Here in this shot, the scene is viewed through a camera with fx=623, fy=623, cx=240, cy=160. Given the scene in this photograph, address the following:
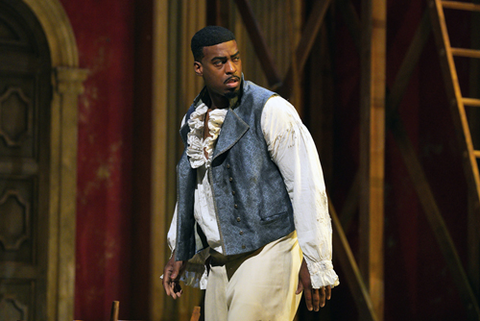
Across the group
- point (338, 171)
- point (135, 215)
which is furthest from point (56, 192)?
point (338, 171)

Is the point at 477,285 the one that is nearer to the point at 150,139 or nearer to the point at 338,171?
the point at 338,171

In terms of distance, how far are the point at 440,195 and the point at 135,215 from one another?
2228 mm

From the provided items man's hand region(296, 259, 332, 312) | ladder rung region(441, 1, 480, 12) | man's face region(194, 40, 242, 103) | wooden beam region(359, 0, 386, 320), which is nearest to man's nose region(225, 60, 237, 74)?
man's face region(194, 40, 242, 103)

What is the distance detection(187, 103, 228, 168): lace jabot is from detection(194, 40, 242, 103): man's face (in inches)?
3.3

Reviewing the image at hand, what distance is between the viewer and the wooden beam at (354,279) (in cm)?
355

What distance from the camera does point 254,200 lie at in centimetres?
194

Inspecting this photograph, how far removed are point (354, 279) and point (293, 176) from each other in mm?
2005

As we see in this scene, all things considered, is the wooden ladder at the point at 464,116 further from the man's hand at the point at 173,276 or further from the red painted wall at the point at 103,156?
the red painted wall at the point at 103,156

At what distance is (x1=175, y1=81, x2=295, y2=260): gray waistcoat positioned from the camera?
1933 millimetres

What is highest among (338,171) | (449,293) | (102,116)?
(102,116)

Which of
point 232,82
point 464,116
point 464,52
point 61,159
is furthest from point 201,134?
point 61,159

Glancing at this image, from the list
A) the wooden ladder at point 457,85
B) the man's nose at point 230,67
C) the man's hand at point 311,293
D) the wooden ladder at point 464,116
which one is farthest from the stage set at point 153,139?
the man's hand at point 311,293

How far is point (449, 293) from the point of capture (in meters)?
4.06

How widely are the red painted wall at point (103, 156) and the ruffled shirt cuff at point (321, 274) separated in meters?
3.11
